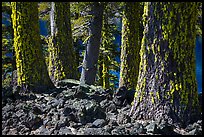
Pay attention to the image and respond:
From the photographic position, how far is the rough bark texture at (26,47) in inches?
322

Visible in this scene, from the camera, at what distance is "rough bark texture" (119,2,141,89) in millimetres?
10359

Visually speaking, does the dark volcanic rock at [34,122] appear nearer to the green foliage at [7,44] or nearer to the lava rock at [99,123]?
the lava rock at [99,123]

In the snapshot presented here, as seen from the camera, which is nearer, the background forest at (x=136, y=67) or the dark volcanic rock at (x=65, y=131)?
the dark volcanic rock at (x=65, y=131)

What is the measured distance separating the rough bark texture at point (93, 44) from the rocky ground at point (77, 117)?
4.09m

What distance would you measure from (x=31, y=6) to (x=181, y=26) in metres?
4.09

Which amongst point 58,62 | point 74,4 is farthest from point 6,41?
→ point 58,62

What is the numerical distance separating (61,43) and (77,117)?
464 cm

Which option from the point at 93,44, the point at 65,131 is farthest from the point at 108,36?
the point at 65,131

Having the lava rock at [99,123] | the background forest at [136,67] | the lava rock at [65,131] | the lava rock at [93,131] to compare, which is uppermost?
the background forest at [136,67]

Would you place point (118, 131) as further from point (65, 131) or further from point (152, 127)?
point (65, 131)

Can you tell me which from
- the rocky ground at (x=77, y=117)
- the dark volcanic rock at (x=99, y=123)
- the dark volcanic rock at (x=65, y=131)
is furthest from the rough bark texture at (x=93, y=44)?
the dark volcanic rock at (x=65, y=131)

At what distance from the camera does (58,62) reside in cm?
1007

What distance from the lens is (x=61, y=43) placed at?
32.9ft

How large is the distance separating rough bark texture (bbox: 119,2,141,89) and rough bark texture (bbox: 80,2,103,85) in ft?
3.17
